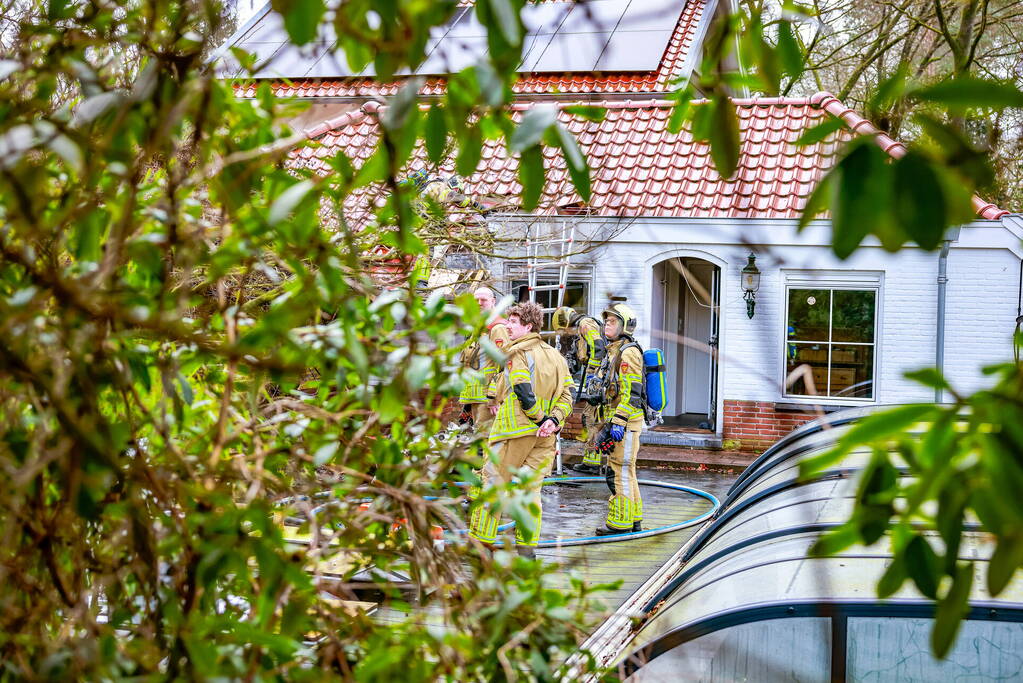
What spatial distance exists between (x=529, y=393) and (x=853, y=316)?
27.0ft

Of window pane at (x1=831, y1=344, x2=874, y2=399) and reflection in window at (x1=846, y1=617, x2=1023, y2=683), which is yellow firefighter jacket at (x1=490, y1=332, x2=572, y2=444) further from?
window pane at (x1=831, y1=344, x2=874, y2=399)

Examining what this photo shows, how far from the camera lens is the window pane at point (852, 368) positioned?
14.9 m

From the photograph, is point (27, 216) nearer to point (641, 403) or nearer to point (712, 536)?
point (712, 536)

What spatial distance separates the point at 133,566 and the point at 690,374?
17121mm

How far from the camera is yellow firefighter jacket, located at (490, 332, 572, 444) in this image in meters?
8.21

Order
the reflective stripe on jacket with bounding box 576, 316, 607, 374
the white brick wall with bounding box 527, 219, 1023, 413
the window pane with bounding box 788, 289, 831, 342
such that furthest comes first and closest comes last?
the window pane with bounding box 788, 289, 831, 342 → the white brick wall with bounding box 527, 219, 1023, 413 → the reflective stripe on jacket with bounding box 576, 316, 607, 374

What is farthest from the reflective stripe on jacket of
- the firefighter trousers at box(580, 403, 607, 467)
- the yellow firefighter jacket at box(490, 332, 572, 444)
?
the yellow firefighter jacket at box(490, 332, 572, 444)

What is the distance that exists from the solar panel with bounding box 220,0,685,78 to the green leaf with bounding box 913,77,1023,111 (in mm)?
438

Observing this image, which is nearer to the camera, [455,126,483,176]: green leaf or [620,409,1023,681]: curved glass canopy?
[455,126,483,176]: green leaf

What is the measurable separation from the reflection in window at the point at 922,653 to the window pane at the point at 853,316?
12.0 m

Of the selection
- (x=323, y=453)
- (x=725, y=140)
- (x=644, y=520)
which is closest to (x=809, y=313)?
(x=644, y=520)

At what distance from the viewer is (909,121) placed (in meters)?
1.03

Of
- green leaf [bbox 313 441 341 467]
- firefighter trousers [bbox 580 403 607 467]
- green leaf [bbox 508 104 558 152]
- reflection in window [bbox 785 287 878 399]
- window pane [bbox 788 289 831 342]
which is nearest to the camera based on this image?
green leaf [bbox 508 104 558 152]

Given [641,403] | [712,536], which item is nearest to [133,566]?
[712,536]
